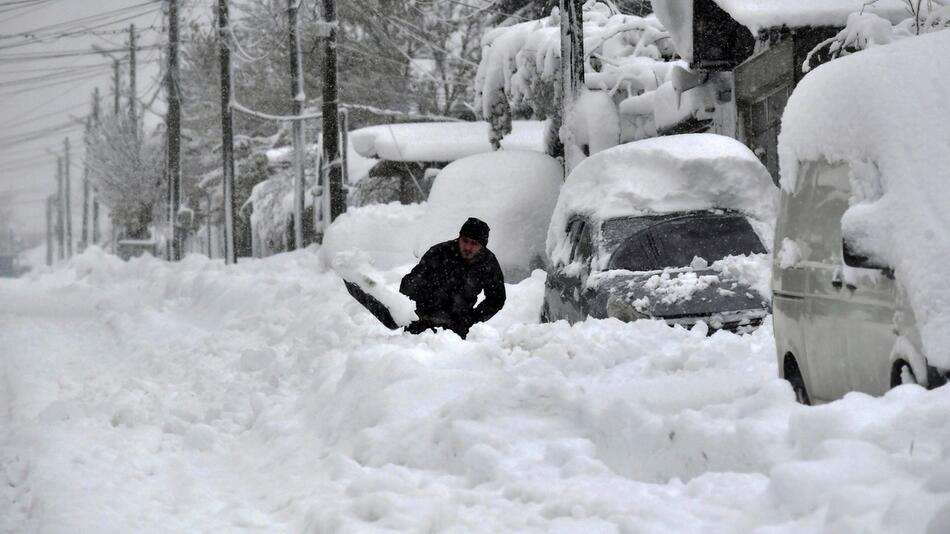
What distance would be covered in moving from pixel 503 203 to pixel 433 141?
14.3 meters

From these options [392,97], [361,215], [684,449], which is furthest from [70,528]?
[392,97]

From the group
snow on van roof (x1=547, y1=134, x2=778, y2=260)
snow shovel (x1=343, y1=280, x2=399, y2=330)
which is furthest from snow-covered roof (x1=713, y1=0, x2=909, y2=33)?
snow shovel (x1=343, y1=280, x2=399, y2=330)

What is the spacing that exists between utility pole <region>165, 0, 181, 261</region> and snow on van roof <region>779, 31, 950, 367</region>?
3073 cm

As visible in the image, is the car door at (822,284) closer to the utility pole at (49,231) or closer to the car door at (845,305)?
the car door at (845,305)

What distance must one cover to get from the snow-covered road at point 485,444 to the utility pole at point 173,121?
24.7m

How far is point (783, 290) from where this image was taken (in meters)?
5.88

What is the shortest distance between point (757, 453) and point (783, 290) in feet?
5.52

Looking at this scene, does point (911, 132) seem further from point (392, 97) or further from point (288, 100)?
point (288, 100)

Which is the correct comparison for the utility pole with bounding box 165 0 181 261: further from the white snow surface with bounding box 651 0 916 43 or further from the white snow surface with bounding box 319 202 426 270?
the white snow surface with bounding box 651 0 916 43

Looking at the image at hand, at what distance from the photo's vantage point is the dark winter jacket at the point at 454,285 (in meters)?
8.70

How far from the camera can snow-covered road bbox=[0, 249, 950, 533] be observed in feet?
12.7

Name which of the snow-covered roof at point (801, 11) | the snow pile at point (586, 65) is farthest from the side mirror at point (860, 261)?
the snow pile at point (586, 65)

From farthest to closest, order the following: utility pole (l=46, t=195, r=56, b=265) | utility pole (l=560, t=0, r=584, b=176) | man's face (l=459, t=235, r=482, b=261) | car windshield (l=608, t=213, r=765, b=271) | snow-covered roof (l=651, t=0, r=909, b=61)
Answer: utility pole (l=46, t=195, r=56, b=265) → utility pole (l=560, t=0, r=584, b=176) → snow-covered roof (l=651, t=0, r=909, b=61) → car windshield (l=608, t=213, r=765, b=271) → man's face (l=459, t=235, r=482, b=261)

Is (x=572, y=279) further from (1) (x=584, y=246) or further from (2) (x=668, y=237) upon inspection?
(2) (x=668, y=237)
